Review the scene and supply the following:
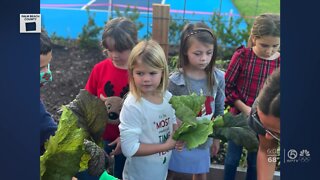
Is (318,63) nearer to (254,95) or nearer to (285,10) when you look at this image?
(285,10)

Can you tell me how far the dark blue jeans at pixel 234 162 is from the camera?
3.18 meters

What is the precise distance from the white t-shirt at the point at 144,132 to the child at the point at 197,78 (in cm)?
26

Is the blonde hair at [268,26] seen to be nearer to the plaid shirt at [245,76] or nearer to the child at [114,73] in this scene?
the plaid shirt at [245,76]

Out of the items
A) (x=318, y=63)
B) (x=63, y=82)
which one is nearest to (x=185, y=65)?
(x=318, y=63)

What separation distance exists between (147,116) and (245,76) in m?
0.93

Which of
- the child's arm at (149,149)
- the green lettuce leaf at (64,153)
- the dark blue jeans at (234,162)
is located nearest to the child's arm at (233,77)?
the dark blue jeans at (234,162)

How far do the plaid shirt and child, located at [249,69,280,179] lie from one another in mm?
650

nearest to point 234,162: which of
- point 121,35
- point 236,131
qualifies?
point 236,131

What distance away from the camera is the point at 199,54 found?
2801 mm

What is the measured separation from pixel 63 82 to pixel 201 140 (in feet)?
12.4

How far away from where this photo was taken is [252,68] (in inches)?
121

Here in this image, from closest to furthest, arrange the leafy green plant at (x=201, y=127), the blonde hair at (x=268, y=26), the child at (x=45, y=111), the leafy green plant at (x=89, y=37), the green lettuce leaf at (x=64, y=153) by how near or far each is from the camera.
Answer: the green lettuce leaf at (x=64, y=153)
the leafy green plant at (x=201, y=127)
the child at (x=45, y=111)
the blonde hair at (x=268, y=26)
the leafy green plant at (x=89, y=37)

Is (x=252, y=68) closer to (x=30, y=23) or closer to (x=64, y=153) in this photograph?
(x=64, y=153)

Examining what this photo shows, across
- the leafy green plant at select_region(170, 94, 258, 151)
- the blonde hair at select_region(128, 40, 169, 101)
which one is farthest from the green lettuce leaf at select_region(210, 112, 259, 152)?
the blonde hair at select_region(128, 40, 169, 101)
